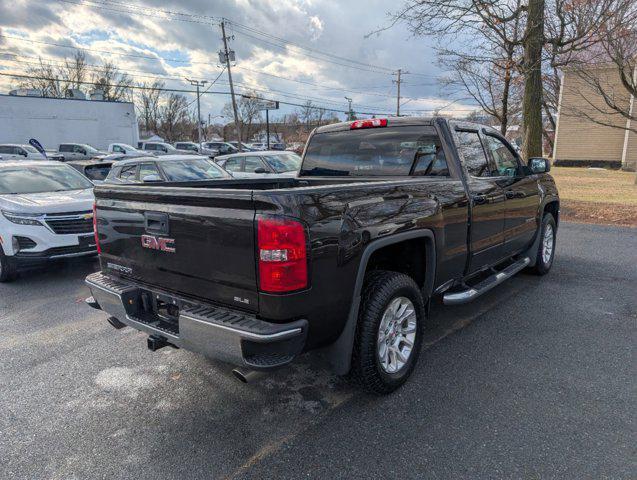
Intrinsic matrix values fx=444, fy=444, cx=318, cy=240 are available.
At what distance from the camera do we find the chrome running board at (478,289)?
373 centimetres

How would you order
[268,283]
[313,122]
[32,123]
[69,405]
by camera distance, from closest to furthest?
1. [268,283]
2. [69,405]
3. [32,123]
4. [313,122]

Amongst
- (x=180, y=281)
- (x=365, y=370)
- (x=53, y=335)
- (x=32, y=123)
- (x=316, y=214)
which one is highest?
(x=32, y=123)

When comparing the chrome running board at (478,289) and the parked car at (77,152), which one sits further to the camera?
the parked car at (77,152)

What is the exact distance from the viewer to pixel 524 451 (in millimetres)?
2508

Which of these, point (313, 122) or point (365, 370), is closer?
point (365, 370)

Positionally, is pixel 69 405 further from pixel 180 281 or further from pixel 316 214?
pixel 316 214

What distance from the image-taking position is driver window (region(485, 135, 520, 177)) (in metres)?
4.61

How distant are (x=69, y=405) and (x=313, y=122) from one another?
84.2 meters

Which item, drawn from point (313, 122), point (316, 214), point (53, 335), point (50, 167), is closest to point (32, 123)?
point (50, 167)


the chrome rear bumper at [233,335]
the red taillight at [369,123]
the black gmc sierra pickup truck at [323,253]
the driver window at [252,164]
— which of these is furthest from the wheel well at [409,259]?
the driver window at [252,164]

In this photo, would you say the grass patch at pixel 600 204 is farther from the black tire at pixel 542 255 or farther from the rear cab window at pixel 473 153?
the rear cab window at pixel 473 153

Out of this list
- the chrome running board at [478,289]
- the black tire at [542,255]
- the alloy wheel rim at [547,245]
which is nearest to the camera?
the chrome running board at [478,289]

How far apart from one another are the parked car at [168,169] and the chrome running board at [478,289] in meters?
6.17

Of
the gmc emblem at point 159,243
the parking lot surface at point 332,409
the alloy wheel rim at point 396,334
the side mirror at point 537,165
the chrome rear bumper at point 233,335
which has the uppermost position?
the side mirror at point 537,165
